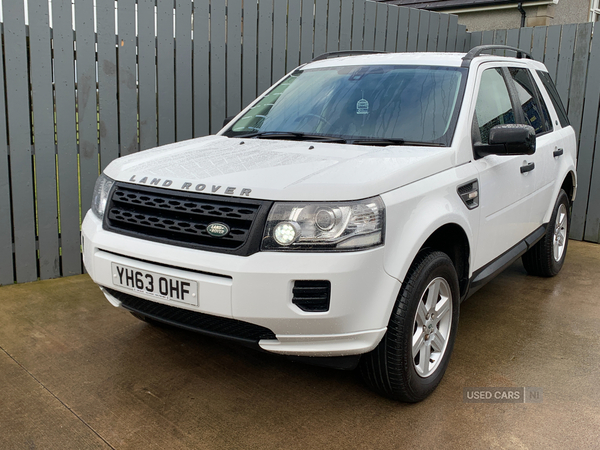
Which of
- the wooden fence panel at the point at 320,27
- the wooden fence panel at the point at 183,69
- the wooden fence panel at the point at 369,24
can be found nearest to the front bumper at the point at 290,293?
the wooden fence panel at the point at 183,69

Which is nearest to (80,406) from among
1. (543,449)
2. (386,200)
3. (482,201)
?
(386,200)

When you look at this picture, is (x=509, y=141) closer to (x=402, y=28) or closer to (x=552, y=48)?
(x=552, y=48)

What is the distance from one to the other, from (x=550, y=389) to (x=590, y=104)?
4.79m

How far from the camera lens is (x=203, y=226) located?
265 cm

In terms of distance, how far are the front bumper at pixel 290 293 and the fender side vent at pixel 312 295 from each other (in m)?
0.02

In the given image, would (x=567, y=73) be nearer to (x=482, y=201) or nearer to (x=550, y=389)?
(x=482, y=201)

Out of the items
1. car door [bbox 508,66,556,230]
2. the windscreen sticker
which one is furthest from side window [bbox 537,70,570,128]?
the windscreen sticker

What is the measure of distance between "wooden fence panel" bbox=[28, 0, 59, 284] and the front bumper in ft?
8.59

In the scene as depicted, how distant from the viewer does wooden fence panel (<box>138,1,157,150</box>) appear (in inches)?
202

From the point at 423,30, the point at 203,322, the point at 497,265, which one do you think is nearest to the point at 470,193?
the point at 497,265

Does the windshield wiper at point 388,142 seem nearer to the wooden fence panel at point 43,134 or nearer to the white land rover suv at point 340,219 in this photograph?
the white land rover suv at point 340,219

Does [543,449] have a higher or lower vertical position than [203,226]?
lower

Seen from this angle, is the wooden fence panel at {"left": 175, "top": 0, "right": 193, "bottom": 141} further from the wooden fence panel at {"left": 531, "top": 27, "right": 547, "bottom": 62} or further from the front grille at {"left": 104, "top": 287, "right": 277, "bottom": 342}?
the wooden fence panel at {"left": 531, "top": 27, "right": 547, "bottom": 62}

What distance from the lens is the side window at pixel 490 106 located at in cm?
357
